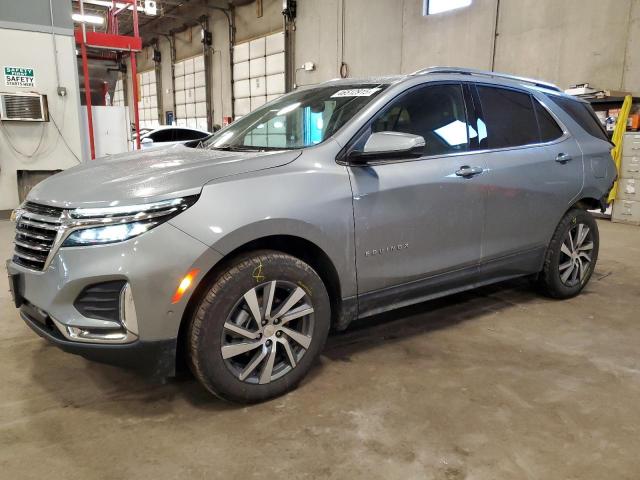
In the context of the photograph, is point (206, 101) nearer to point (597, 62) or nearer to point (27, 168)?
point (27, 168)

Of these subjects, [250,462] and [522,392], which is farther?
[522,392]

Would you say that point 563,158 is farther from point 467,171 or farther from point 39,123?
point 39,123

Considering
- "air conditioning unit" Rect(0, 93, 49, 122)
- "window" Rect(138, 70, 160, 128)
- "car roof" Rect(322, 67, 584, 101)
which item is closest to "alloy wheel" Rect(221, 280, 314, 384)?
"car roof" Rect(322, 67, 584, 101)

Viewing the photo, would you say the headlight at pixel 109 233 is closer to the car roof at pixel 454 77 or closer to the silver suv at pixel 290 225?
the silver suv at pixel 290 225

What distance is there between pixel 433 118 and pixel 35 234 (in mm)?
2076

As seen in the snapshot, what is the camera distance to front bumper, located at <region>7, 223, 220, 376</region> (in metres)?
1.87

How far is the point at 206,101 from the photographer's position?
18.6 m

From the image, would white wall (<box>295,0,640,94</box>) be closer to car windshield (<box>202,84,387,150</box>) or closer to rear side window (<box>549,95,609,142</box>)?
rear side window (<box>549,95,609,142</box>)

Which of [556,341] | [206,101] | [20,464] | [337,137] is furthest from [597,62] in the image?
[206,101]

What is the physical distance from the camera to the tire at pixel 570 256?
3539 millimetres

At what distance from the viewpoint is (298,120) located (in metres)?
2.87

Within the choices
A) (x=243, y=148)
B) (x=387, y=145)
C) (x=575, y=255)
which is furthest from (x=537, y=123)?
(x=243, y=148)

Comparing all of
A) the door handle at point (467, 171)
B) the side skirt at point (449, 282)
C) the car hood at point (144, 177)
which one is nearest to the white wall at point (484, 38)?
the side skirt at point (449, 282)

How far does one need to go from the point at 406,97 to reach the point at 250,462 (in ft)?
6.39
